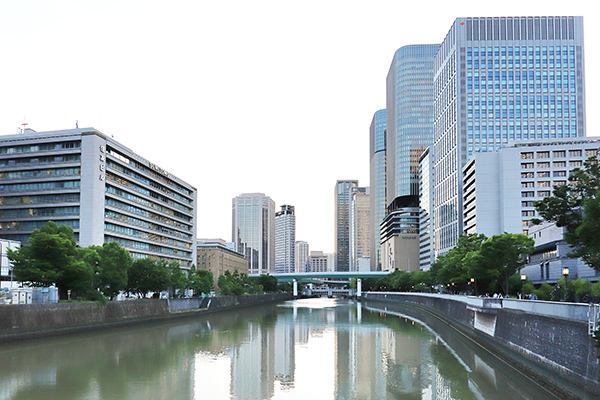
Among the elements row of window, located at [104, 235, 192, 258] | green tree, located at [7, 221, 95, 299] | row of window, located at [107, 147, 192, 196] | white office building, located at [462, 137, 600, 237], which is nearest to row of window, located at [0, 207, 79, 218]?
row of window, located at [104, 235, 192, 258]

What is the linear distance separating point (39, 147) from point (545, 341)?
10027 cm

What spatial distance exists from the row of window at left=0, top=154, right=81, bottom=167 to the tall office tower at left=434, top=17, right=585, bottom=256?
110130mm

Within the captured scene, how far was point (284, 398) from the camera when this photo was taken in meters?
29.0

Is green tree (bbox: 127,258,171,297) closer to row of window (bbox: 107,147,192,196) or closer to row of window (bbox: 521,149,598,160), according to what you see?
row of window (bbox: 107,147,192,196)

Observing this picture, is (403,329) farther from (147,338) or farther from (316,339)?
(147,338)

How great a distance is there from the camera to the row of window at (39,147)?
107188 mm

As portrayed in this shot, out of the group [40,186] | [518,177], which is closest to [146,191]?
[40,186]

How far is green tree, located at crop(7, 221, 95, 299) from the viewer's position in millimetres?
60625

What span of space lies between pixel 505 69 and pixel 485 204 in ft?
168

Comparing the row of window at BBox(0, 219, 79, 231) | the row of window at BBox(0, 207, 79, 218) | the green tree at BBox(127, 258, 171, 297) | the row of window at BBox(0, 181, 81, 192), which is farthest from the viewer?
the row of window at BBox(0, 219, 79, 231)

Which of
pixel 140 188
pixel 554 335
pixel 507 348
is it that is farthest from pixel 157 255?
pixel 554 335

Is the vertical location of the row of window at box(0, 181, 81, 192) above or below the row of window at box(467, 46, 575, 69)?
below

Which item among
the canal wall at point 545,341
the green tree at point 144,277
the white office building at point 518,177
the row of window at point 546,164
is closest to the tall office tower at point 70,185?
the green tree at point 144,277

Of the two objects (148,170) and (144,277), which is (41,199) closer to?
(148,170)
